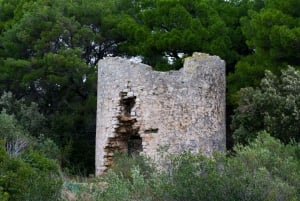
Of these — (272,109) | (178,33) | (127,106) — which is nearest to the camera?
(272,109)

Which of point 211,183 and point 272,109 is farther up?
point 272,109

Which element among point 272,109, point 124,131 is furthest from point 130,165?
point 272,109

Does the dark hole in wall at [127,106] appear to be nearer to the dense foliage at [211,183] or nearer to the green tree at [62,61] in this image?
the green tree at [62,61]

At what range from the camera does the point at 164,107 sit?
45.7 feet

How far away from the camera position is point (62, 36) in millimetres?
19391

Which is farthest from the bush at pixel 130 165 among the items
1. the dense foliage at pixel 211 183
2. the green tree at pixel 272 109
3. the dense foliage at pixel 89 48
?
the dense foliage at pixel 89 48

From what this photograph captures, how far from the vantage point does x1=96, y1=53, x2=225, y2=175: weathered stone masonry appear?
13.9 m

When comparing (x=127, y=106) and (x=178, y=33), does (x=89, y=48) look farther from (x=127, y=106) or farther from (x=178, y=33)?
(x=127, y=106)

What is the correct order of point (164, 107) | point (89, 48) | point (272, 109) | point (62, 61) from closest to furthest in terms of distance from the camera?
point (164, 107) → point (272, 109) → point (62, 61) → point (89, 48)

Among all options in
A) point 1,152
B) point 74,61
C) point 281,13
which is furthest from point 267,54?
point 1,152

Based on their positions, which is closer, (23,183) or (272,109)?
(23,183)

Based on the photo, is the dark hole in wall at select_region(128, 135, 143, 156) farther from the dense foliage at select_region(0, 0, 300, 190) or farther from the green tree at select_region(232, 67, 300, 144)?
the green tree at select_region(232, 67, 300, 144)

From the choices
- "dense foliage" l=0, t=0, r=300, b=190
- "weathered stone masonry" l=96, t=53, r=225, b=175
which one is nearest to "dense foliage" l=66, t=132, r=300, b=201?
"weathered stone masonry" l=96, t=53, r=225, b=175

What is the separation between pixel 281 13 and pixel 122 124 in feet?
15.0
